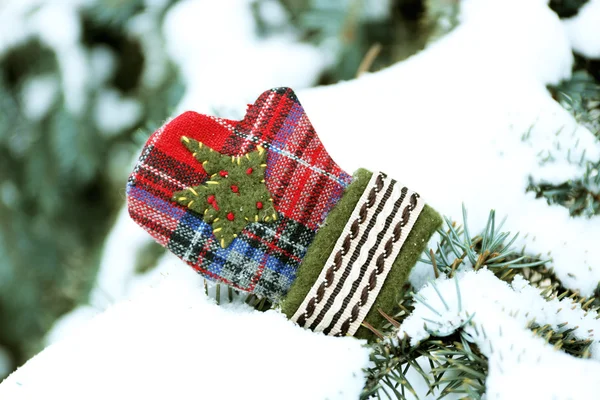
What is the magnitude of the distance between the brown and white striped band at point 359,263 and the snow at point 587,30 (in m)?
0.51

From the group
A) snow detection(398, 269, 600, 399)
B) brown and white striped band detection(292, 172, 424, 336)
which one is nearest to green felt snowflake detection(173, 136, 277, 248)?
brown and white striped band detection(292, 172, 424, 336)

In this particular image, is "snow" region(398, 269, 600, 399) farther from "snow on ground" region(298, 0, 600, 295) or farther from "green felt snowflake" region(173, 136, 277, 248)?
"green felt snowflake" region(173, 136, 277, 248)

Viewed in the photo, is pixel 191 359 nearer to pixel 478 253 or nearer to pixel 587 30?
pixel 478 253

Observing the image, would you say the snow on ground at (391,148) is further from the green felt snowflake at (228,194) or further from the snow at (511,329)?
the green felt snowflake at (228,194)

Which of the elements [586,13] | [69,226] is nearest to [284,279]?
[586,13]

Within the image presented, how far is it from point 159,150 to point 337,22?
0.48 metres

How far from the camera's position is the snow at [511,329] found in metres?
0.41

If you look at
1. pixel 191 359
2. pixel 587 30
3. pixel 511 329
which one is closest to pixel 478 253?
pixel 511 329

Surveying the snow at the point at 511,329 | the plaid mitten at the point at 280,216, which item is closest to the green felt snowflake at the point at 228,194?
the plaid mitten at the point at 280,216

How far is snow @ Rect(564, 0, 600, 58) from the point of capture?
2.60 ft

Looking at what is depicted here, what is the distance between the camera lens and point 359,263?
0.57 meters

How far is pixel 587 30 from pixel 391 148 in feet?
1.43

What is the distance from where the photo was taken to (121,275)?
0.88 metres

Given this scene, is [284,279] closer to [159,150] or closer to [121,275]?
[159,150]
